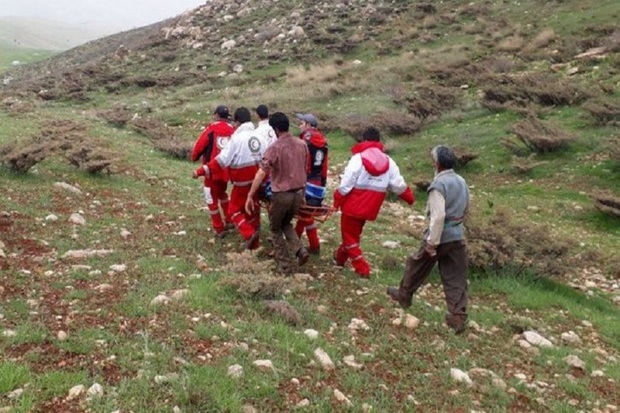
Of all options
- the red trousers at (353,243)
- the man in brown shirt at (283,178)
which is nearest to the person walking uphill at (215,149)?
the man in brown shirt at (283,178)

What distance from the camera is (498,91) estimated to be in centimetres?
2027

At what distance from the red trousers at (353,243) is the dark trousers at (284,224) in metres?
0.67

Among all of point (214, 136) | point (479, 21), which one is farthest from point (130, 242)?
point (479, 21)

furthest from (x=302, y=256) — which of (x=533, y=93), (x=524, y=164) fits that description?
(x=533, y=93)

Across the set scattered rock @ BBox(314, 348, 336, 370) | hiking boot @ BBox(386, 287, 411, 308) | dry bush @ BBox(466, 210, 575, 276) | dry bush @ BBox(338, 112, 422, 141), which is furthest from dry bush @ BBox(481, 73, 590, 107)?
scattered rock @ BBox(314, 348, 336, 370)

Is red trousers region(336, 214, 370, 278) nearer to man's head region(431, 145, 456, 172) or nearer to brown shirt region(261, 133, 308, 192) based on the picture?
brown shirt region(261, 133, 308, 192)

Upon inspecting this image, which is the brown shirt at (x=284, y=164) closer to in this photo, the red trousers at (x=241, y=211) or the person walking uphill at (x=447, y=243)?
the red trousers at (x=241, y=211)

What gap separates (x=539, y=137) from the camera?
15.6 m

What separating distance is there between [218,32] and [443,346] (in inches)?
1638

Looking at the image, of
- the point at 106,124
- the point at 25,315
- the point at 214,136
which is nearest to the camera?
the point at 25,315

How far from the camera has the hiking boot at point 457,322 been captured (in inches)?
284

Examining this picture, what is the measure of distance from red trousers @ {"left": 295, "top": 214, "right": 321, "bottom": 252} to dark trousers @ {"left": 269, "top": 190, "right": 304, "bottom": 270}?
53 cm

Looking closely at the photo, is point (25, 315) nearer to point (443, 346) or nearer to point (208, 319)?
point (208, 319)

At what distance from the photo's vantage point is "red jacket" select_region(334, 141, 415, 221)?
7969 mm
